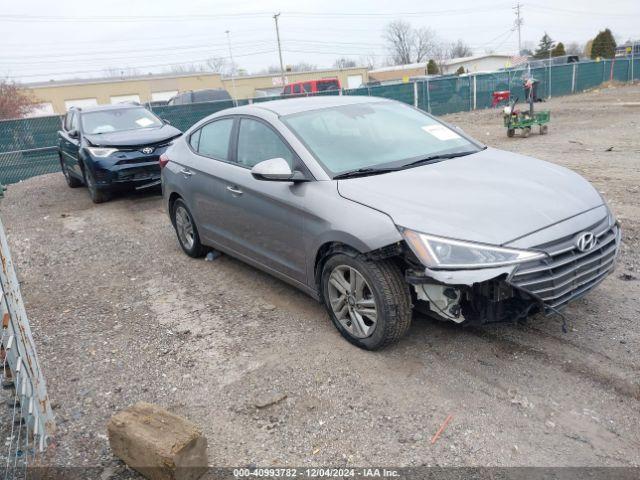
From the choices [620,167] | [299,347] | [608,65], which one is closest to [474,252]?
[299,347]

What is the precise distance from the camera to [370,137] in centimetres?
430

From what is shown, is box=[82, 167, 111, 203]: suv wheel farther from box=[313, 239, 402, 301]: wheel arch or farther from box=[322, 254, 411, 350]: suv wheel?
box=[322, 254, 411, 350]: suv wheel

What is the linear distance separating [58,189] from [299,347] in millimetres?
9535

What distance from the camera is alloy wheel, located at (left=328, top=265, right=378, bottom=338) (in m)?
3.55

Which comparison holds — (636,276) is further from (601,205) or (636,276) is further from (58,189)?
(58,189)

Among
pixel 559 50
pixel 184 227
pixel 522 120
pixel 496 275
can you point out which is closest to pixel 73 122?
pixel 184 227

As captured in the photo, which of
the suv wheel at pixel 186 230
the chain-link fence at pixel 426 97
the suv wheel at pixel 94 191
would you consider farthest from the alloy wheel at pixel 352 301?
the chain-link fence at pixel 426 97

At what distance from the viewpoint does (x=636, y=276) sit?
14.9 ft

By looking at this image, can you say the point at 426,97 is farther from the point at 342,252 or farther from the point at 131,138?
the point at 342,252

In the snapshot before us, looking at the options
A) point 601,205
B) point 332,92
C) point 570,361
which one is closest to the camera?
point 570,361

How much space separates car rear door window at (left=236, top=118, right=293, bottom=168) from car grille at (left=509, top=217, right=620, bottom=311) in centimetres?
192

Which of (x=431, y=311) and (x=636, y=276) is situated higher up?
(x=431, y=311)

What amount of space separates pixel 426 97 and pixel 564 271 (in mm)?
19736

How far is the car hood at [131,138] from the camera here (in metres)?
8.95
